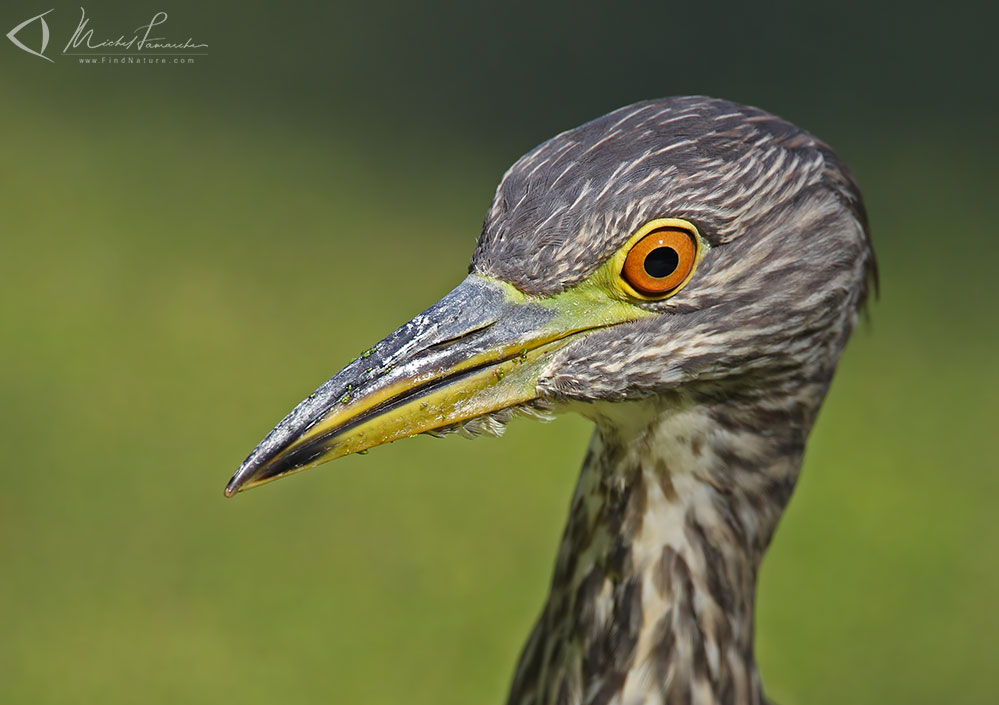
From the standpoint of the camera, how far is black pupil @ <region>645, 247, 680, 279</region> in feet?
6.79

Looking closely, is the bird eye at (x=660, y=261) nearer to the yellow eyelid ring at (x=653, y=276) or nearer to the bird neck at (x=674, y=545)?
the yellow eyelid ring at (x=653, y=276)

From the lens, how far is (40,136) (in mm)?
6434

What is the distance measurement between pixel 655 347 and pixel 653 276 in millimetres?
131

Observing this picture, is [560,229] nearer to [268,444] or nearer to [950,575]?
[268,444]

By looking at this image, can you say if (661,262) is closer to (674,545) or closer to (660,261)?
(660,261)

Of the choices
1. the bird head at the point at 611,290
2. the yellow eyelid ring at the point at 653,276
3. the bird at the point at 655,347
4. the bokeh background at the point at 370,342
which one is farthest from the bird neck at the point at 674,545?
the bokeh background at the point at 370,342

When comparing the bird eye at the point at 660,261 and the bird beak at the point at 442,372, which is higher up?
the bird eye at the point at 660,261

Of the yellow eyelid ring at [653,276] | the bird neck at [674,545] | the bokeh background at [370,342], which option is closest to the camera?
the yellow eyelid ring at [653,276]

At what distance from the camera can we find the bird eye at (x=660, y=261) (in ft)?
6.77

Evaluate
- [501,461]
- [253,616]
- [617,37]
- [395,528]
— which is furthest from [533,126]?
[253,616]

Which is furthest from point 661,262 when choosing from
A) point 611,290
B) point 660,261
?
point 611,290

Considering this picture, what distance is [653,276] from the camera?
208 cm

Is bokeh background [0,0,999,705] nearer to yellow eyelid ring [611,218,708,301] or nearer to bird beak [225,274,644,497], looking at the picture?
bird beak [225,274,644,497]

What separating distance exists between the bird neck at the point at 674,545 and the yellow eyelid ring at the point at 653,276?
0.26 m
